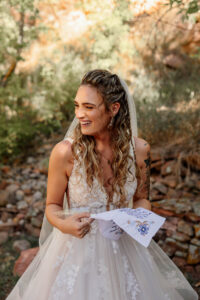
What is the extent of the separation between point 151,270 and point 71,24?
8.31m

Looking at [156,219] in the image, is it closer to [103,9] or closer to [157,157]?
[157,157]

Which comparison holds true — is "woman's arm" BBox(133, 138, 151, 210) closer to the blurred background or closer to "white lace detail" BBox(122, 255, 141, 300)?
"white lace detail" BBox(122, 255, 141, 300)

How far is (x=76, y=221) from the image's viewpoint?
1.71 metres

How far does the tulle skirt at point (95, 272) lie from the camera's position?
1.76 m

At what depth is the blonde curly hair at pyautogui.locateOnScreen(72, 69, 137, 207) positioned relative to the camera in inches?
72.6

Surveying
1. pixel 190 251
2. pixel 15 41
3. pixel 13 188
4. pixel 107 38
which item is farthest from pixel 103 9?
pixel 190 251

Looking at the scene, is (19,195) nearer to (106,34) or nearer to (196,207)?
(196,207)

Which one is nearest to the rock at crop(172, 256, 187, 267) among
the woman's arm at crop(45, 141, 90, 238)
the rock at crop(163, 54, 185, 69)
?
the woman's arm at crop(45, 141, 90, 238)

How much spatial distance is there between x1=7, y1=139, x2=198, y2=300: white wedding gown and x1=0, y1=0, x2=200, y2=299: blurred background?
126cm

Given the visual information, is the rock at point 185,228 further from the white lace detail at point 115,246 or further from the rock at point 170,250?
Answer: the white lace detail at point 115,246

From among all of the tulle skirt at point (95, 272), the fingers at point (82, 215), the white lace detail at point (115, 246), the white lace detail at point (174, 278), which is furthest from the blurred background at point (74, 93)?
the fingers at point (82, 215)

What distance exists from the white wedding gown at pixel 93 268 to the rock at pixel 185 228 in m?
1.36

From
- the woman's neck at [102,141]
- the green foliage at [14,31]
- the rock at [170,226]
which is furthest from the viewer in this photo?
the green foliage at [14,31]

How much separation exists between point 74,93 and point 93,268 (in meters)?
5.32
